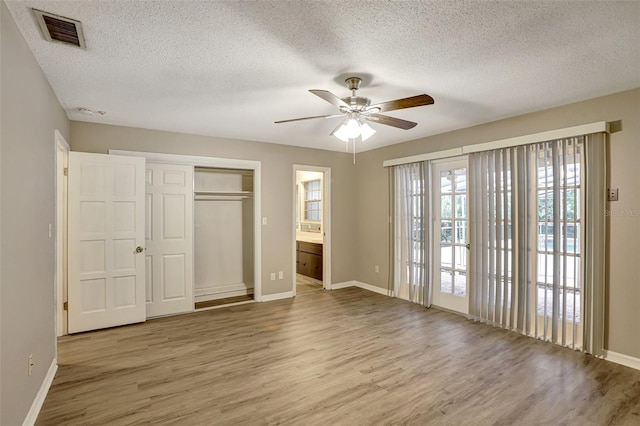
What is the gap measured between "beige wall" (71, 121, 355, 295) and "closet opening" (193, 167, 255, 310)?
1.61ft

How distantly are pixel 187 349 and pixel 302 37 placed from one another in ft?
9.97

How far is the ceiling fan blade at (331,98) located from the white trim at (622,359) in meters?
3.30

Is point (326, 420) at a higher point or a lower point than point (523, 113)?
lower

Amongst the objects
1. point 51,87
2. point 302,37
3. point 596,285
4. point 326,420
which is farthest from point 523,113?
point 51,87

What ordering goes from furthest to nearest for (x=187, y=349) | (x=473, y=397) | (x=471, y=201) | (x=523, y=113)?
(x=471, y=201) → (x=523, y=113) → (x=187, y=349) → (x=473, y=397)

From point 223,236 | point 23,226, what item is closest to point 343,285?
point 223,236

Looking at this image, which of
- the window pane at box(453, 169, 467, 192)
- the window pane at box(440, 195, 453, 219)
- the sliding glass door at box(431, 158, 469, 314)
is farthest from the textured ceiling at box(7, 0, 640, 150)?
the window pane at box(440, 195, 453, 219)

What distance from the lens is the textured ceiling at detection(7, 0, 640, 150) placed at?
72.7 inches

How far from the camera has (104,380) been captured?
107 inches

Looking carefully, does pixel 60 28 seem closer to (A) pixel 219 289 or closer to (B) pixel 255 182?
(B) pixel 255 182

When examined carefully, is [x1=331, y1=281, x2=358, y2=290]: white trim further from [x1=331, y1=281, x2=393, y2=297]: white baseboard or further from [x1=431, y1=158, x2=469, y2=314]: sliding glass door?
[x1=431, y1=158, x2=469, y2=314]: sliding glass door

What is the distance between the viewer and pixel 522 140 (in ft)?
12.0

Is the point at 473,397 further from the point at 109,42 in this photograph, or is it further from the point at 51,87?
the point at 51,87

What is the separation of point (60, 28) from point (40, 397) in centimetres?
248
